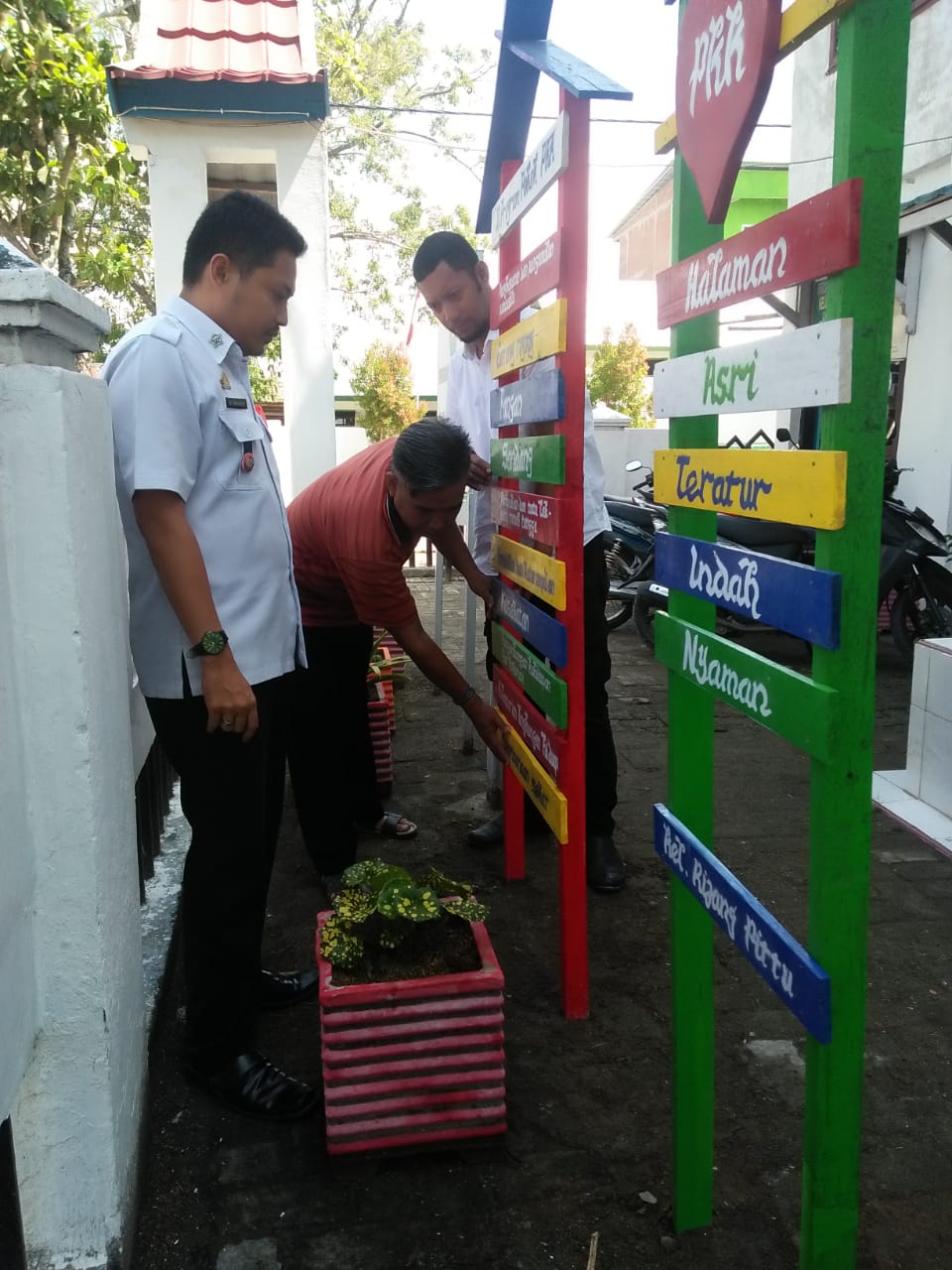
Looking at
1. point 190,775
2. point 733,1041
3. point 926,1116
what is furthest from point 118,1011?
point 926,1116

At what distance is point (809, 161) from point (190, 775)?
30.7ft

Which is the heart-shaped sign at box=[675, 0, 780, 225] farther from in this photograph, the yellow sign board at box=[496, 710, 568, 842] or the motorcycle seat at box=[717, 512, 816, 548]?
the motorcycle seat at box=[717, 512, 816, 548]

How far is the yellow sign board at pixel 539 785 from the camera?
8.37ft

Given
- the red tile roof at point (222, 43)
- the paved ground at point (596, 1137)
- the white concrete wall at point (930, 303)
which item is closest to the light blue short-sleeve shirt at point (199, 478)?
the paved ground at point (596, 1137)

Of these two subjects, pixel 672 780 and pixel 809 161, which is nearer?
pixel 672 780

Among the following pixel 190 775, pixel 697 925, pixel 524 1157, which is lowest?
pixel 524 1157

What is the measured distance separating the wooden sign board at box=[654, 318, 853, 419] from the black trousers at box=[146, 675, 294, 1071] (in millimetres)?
1116

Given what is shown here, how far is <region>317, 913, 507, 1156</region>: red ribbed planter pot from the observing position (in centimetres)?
207

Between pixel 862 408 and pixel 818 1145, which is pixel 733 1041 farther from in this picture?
pixel 862 408

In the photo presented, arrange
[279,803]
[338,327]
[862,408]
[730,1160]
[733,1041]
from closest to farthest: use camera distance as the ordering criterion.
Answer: [862,408]
[730,1160]
[733,1041]
[279,803]
[338,327]

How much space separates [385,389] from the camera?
81.6ft

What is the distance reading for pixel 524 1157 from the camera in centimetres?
212

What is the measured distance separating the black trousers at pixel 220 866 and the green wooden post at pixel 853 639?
1.23 m

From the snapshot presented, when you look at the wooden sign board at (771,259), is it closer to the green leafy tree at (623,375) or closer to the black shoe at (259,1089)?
the black shoe at (259,1089)
